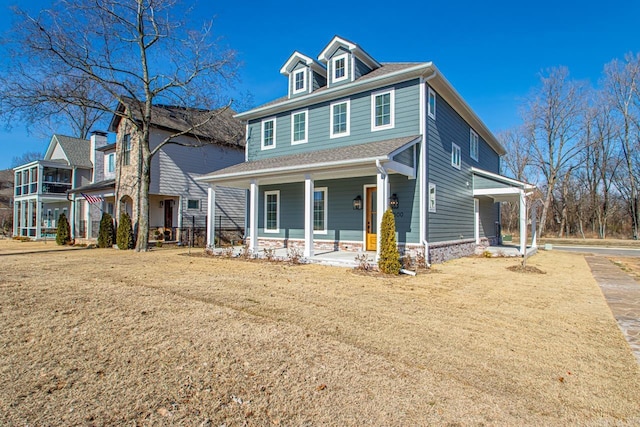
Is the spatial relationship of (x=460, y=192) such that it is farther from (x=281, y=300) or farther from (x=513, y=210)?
(x=513, y=210)

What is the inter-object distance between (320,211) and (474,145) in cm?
815

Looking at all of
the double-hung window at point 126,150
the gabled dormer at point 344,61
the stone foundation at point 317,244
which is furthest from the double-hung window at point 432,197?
the double-hung window at point 126,150

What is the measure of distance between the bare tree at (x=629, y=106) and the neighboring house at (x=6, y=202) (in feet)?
163

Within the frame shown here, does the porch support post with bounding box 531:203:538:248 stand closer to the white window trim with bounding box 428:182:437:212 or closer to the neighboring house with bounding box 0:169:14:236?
the white window trim with bounding box 428:182:437:212

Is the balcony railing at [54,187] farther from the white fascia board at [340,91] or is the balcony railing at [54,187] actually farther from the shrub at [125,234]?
the white fascia board at [340,91]

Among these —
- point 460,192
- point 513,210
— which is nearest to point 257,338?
point 460,192

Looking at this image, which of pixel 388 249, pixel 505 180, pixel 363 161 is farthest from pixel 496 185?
pixel 388 249

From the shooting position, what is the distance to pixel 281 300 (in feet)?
18.0

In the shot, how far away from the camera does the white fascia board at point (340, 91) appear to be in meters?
10.0

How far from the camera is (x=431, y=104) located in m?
10.9

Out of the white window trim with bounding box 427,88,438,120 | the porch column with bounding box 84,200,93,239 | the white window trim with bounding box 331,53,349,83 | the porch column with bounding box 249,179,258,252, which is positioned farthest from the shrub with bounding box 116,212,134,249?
the white window trim with bounding box 427,88,438,120

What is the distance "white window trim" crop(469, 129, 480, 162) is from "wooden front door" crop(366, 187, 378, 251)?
619cm

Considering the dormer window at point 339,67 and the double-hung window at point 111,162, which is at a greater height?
the dormer window at point 339,67

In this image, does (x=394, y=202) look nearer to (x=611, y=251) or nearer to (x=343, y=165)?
(x=343, y=165)
